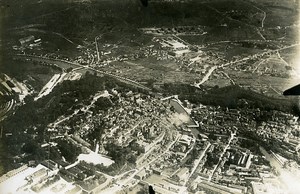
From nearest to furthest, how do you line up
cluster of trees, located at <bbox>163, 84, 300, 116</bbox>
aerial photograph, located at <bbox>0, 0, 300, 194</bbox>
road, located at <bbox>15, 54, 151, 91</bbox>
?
aerial photograph, located at <bbox>0, 0, 300, 194</bbox>
cluster of trees, located at <bbox>163, 84, 300, 116</bbox>
road, located at <bbox>15, 54, 151, 91</bbox>

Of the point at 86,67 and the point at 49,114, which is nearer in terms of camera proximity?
the point at 49,114

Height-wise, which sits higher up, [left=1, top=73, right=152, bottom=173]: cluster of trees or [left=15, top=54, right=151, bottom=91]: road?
[left=15, top=54, right=151, bottom=91]: road

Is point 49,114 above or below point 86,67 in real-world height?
below

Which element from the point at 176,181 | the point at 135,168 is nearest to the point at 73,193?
the point at 135,168

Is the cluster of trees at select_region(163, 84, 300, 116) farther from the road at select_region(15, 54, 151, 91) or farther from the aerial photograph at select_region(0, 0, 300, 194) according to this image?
the road at select_region(15, 54, 151, 91)

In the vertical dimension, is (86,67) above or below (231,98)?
above

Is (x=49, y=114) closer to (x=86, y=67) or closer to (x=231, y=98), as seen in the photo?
(x=86, y=67)

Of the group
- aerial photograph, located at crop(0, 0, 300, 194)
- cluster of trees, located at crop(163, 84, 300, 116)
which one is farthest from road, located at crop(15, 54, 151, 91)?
cluster of trees, located at crop(163, 84, 300, 116)

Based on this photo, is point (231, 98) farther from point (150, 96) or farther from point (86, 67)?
point (86, 67)

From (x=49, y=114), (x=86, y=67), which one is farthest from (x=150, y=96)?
(x=49, y=114)
